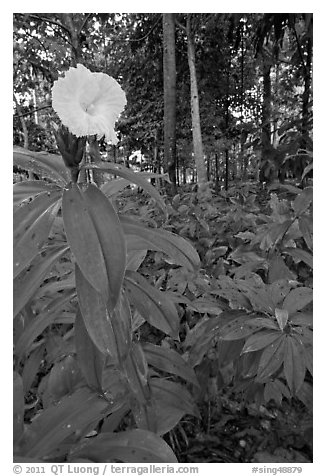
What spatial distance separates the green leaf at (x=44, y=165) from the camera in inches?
23.7

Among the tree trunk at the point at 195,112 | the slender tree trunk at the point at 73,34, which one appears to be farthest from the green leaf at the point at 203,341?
the tree trunk at the point at 195,112

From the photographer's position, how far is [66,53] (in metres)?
2.26

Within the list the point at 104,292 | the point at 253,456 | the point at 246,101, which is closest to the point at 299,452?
the point at 253,456

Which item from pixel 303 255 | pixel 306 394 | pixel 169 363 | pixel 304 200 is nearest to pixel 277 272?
pixel 303 255

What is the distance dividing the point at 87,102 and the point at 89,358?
395 mm

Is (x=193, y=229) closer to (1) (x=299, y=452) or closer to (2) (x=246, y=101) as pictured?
(1) (x=299, y=452)

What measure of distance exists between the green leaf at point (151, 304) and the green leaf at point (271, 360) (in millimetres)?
173

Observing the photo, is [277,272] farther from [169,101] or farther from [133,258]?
[169,101]

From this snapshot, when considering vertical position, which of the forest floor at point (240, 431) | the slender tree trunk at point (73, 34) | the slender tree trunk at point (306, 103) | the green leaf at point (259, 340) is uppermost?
the slender tree trunk at point (73, 34)

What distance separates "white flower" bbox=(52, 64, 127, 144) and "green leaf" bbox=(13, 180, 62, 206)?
0.35 ft

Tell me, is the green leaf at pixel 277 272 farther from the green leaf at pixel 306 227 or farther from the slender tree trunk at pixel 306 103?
the slender tree trunk at pixel 306 103

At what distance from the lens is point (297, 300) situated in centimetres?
77

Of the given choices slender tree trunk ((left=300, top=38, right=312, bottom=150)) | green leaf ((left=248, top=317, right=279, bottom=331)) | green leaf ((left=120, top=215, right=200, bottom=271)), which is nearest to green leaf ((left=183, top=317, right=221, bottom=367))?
Answer: green leaf ((left=248, top=317, right=279, bottom=331))
